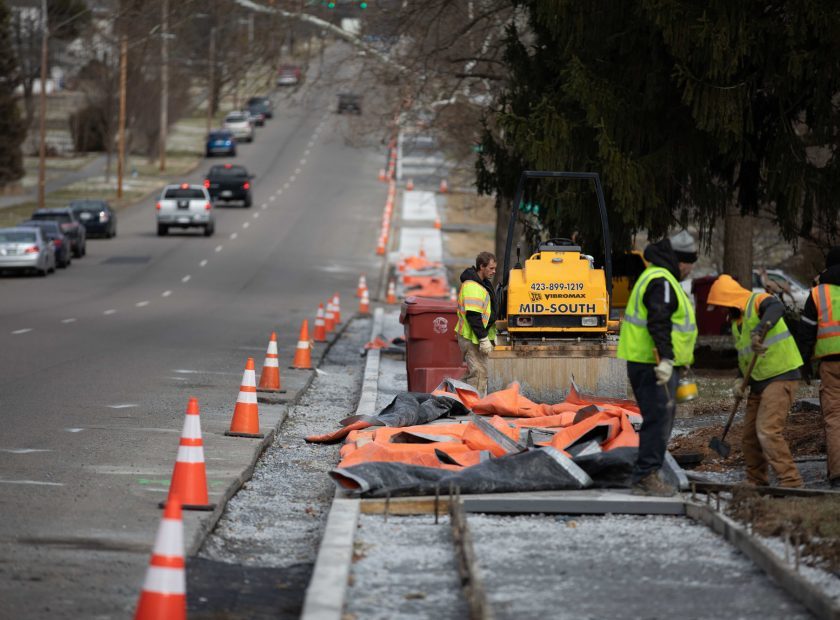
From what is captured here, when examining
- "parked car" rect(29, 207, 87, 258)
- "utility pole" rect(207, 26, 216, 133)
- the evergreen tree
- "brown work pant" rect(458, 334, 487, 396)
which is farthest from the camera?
the evergreen tree

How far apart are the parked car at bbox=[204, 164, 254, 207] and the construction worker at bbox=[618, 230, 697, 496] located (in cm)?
5801

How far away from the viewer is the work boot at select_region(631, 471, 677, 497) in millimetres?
10070

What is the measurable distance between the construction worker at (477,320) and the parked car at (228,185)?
5211 cm

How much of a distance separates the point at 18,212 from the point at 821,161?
1640 inches

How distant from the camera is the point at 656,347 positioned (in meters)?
10.1

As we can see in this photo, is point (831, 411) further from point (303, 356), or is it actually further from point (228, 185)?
point (228, 185)

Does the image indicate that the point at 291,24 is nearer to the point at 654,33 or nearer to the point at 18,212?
the point at 654,33

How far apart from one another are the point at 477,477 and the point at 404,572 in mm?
2238

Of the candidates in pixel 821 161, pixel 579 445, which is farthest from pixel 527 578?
pixel 821 161

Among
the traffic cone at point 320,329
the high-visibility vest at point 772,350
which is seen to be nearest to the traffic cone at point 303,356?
the traffic cone at point 320,329

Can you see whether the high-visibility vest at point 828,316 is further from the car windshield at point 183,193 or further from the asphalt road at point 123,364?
the car windshield at point 183,193

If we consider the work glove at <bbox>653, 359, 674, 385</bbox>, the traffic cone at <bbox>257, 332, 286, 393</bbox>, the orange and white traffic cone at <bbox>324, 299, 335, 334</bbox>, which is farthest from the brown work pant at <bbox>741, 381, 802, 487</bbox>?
the orange and white traffic cone at <bbox>324, 299, 335, 334</bbox>

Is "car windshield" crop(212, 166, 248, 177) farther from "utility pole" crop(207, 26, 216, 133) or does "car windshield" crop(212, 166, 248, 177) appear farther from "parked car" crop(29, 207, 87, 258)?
"parked car" crop(29, 207, 87, 258)

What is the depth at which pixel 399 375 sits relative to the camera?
2078cm
